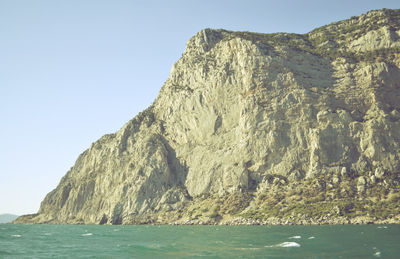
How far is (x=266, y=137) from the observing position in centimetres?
12525

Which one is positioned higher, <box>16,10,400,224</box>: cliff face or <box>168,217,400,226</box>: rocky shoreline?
<box>16,10,400,224</box>: cliff face

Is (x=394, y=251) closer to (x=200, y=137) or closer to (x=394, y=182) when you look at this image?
(x=394, y=182)

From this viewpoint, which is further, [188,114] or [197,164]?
[188,114]

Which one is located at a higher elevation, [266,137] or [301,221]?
[266,137]

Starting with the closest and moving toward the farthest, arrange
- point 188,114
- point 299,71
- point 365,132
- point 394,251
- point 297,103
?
point 394,251 → point 365,132 → point 297,103 → point 299,71 → point 188,114

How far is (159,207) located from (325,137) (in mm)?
63393

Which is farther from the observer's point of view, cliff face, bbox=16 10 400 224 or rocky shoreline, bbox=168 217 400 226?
cliff face, bbox=16 10 400 224

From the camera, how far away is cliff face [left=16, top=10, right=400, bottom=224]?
108625 mm

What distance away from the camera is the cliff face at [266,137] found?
356ft

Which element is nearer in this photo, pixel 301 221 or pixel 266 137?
pixel 301 221

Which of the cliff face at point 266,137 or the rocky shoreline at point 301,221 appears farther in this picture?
the cliff face at point 266,137

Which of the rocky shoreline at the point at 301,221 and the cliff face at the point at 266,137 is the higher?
the cliff face at the point at 266,137

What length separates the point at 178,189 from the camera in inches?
5428

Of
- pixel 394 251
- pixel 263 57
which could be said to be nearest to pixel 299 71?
pixel 263 57
